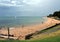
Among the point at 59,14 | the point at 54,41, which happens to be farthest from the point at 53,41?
the point at 59,14

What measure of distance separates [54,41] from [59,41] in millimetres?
394

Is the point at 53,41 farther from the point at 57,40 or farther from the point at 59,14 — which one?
the point at 59,14

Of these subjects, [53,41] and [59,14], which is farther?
[59,14]

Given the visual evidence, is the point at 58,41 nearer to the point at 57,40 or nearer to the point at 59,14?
the point at 57,40

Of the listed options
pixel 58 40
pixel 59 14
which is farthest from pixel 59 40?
pixel 59 14

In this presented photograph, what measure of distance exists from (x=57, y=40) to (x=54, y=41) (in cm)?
29

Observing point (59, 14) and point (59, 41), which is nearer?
point (59, 41)

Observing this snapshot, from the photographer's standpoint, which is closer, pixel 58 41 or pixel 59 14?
pixel 58 41

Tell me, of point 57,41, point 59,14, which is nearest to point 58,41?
point 57,41

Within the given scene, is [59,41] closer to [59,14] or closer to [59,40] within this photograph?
[59,40]

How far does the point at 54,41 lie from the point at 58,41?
0.31 m

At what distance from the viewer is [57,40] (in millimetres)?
12523

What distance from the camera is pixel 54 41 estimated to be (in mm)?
12391

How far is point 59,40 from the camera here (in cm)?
1241
